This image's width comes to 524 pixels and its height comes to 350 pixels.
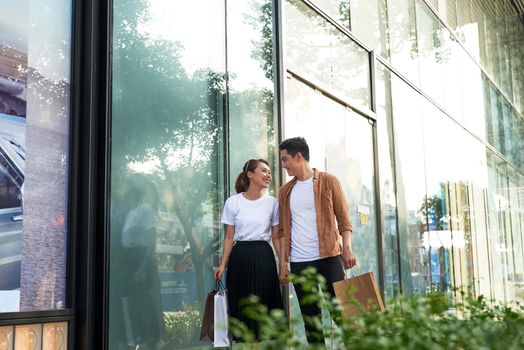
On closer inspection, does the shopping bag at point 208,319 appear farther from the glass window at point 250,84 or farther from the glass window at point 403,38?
the glass window at point 403,38

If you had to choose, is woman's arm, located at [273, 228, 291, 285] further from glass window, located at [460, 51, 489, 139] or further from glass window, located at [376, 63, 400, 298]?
glass window, located at [460, 51, 489, 139]

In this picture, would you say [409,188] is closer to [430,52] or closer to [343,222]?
[430,52]

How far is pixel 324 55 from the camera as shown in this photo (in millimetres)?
8188

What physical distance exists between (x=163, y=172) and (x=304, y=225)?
1.06m

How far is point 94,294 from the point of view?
4.95m

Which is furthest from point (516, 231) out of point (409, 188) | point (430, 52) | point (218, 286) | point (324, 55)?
point (218, 286)

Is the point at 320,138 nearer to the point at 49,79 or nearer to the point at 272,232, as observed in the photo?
the point at 272,232

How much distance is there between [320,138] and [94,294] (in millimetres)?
3513

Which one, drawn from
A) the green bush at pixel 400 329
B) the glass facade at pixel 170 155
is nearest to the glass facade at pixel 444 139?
the glass facade at pixel 170 155

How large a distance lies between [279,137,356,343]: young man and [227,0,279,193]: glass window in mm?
877

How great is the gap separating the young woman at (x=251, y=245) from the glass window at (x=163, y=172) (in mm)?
371

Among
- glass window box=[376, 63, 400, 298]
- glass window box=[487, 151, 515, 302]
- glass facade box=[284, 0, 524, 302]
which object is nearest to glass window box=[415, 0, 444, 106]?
glass facade box=[284, 0, 524, 302]

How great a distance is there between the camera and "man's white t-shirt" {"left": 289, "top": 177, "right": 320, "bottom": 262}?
5.43 meters

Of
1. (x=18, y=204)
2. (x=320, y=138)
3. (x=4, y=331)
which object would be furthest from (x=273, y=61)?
(x=4, y=331)
